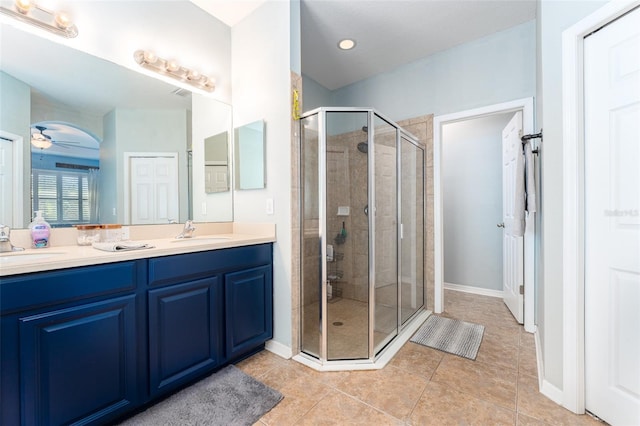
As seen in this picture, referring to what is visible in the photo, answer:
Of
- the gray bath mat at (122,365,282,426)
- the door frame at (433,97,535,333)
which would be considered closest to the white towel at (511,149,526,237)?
the door frame at (433,97,535,333)

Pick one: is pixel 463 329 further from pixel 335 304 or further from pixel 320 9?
pixel 320 9

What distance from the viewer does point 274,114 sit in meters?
2.13

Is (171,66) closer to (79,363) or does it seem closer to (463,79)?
(79,363)

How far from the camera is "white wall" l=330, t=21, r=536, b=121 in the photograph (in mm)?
2529

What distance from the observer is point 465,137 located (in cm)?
377

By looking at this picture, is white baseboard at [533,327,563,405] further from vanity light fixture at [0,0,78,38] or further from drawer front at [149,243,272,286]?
vanity light fixture at [0,0,78,38]

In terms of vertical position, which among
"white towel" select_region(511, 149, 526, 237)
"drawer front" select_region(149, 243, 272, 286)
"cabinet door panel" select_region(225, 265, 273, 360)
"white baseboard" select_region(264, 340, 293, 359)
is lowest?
"white baseboard" select_region(264, 340, 293, 359)

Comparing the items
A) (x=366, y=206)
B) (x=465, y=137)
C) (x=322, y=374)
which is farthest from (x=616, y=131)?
(x=465, y=137)

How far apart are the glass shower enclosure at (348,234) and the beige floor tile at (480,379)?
0.48 meters

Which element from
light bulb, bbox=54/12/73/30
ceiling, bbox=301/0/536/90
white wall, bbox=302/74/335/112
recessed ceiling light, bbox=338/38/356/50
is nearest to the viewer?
light bulb, bbox=54/12/73/30

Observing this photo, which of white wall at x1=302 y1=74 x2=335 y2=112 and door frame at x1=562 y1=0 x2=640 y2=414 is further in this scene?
white wall at x1=302 y1=74 x2=335 y2=112

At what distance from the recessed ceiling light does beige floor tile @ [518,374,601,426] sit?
10.5 ft

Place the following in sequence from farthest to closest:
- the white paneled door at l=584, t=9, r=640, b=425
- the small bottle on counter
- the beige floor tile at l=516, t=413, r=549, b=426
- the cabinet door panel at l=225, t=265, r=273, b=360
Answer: the cabinet door panel at l=225, t=265, r=273, b=360, the small bottle on counter, the beige floor tile at l=516, t=413, r=549, b=426, the white paneled door at l=584, t=9, r=640, b=425

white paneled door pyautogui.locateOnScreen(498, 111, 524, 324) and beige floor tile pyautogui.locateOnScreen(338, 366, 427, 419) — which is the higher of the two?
white paneled door pyautogui.locateOnScreen(498, 111, 524, 324)
